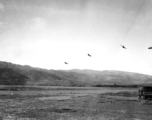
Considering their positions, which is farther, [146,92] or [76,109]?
[146,92]

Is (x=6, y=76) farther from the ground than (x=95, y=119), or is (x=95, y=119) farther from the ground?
(x=6, y=76)

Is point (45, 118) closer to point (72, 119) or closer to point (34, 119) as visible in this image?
point (34, 119)

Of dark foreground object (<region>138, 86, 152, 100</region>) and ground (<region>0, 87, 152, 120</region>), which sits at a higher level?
dark foreground object (<region>138, 86, 152, 100</region>)

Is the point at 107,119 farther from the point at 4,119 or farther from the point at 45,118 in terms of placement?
the point at 4,119

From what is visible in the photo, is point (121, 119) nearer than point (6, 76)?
Yes

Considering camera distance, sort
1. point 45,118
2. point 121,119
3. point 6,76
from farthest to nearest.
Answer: point 6,76
point 45,118
point 121,119

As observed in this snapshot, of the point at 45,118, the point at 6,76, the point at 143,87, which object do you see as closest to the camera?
the point at 45,118

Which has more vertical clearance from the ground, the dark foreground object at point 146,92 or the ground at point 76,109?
the dark foreground object at point 146,92

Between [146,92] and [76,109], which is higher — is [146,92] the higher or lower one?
the higher one

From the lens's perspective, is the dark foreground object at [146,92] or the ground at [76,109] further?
the dark foreground object at [146,92]

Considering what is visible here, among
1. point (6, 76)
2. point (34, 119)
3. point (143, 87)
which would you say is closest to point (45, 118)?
point (34, 119)

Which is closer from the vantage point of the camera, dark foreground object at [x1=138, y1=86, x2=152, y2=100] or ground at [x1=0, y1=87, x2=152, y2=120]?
ground at [x1=0, y1=87, x2=152, y2=120]
